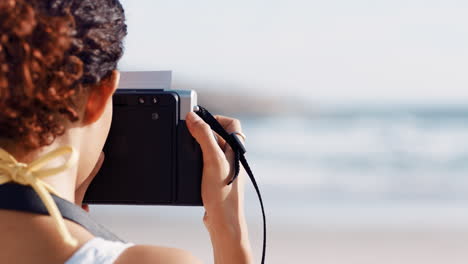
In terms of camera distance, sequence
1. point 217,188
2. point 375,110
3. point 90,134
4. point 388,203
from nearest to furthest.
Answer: point 90,134, point 217,188, point 388,203, point 375,110

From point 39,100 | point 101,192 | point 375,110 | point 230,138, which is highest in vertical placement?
point 39,100

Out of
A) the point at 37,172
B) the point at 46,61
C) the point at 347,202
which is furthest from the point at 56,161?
the point at 347,202

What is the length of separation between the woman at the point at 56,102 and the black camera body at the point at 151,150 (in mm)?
354

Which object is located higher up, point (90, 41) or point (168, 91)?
point (90, 41)

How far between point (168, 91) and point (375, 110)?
1112 centimetres

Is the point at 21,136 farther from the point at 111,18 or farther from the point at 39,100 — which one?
the point at 111,18

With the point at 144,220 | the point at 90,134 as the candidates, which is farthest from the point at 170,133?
the point at 144,220

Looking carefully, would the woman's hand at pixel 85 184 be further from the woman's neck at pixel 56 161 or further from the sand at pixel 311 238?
the sand at pixel 311 238

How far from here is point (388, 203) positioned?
5695 mm

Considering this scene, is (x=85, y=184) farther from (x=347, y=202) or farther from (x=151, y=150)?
(x=347, y=202)

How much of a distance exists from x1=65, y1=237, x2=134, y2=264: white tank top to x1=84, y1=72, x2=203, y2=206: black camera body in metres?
0.44

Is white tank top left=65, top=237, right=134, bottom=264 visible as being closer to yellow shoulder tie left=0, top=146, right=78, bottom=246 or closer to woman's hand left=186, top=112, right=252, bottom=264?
yellow shoulder tie left=0, top=146, right=78, bottom=246

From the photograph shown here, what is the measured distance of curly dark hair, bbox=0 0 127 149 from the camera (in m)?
0.92

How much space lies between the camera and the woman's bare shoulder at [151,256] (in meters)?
0.96
